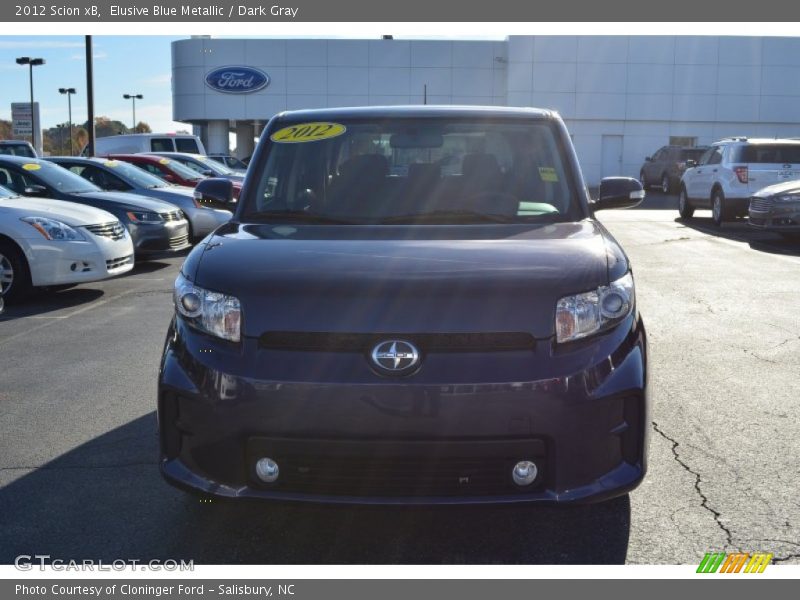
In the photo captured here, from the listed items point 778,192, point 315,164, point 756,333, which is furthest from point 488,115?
point 778,192

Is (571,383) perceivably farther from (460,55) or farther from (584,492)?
(460,55)

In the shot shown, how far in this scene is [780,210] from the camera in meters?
14.7

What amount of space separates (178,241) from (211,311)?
32.6 ft

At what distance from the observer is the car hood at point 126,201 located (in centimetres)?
1230

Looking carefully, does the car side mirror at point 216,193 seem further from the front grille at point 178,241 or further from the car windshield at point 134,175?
the car windshield at point 134,175

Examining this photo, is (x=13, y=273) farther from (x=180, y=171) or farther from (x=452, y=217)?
(x=180, y=171)

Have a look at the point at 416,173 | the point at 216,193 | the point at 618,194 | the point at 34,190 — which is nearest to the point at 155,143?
the point at 34,190

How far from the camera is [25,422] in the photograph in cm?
520

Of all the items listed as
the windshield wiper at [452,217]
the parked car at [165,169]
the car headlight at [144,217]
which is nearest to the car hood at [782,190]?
the car headlight at [144,217]

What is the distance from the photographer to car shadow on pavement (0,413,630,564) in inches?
133

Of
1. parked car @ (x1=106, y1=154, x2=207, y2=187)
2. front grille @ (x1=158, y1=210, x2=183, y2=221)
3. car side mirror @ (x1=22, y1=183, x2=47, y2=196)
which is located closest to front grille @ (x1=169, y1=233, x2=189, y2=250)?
front grille @ (x1=158, y1=210, x2=183, y2=221)

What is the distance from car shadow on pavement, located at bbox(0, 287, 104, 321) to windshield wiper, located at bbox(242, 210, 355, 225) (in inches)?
210

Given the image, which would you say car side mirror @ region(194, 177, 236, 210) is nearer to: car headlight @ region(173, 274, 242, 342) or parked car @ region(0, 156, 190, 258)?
car headlight @ region(173, 274, 242, 342)

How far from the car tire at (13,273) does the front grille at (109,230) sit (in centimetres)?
79
